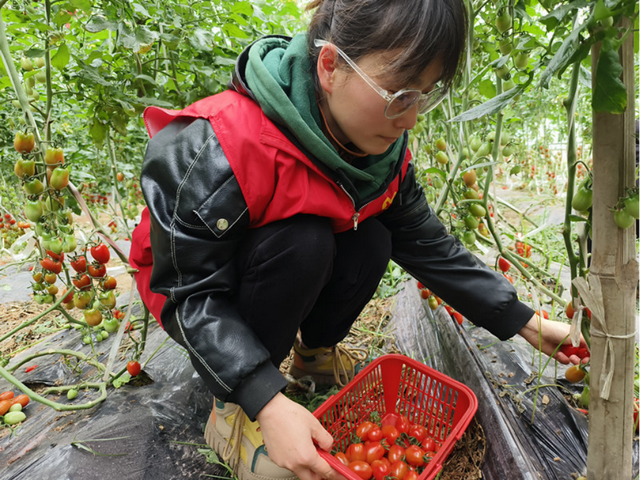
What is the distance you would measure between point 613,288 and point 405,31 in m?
0.51

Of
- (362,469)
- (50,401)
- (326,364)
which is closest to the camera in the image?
(362,469)

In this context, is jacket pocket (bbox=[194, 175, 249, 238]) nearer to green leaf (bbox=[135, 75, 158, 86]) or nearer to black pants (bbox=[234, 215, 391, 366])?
black pants (bbox=[234, 215, 391, 366])

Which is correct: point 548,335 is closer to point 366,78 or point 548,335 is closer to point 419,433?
point 419,433

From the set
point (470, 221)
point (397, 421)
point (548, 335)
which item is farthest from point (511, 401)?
point (470, 221)

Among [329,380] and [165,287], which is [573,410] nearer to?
[329,380]

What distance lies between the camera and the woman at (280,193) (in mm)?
731

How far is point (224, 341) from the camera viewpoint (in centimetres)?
75

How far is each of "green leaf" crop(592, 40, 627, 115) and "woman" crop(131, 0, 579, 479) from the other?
0.33m

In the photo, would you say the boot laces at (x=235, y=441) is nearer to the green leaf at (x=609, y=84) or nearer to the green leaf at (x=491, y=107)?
the green leaf at (x=491, y=107)

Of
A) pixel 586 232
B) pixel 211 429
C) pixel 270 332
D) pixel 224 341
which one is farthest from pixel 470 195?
pixel 211 429

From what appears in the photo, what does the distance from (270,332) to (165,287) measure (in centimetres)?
25

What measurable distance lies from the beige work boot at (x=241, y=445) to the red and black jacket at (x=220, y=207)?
24cm

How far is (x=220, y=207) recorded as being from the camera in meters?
0.77

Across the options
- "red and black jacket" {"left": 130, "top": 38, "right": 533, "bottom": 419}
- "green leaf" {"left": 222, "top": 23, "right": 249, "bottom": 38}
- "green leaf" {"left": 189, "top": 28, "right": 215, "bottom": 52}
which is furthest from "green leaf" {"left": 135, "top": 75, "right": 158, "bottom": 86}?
"red and black jacket" {"left": 130, "top": 38, "right": 533, "bottom": 419}
